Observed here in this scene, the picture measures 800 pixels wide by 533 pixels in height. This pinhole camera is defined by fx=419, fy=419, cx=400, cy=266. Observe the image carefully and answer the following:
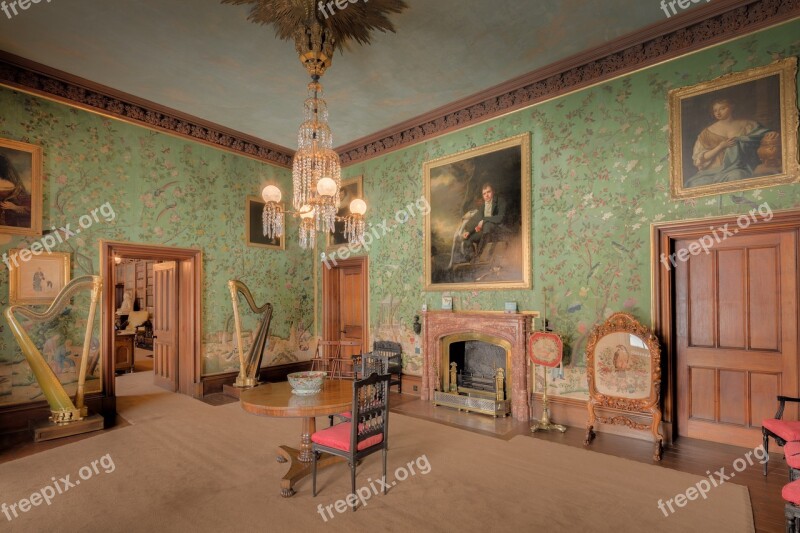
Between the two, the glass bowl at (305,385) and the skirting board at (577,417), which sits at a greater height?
the glass bowl at (305,385)

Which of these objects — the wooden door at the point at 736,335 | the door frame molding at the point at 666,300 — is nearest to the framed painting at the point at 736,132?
the door frame molding at the point at 666,300

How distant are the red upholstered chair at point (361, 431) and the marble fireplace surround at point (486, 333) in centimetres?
240

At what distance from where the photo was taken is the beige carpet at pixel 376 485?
2859 millimetres

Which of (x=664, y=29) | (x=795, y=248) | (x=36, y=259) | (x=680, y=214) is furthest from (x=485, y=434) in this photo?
(x=36, y=259)

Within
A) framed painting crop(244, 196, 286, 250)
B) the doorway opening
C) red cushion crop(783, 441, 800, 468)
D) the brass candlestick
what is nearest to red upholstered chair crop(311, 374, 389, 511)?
the brass candlestick

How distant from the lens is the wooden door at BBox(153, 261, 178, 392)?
22.2ft

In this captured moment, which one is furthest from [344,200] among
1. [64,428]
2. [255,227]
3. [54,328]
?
[64,428]

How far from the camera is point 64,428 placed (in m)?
4.70

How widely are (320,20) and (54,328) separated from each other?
4.77 metres

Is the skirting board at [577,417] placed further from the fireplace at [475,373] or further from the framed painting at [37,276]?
the framed painting at [37,276]

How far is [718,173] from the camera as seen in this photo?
13.4ft

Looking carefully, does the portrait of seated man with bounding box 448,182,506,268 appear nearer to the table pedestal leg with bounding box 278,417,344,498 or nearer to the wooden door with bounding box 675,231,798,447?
the wooden door with bounding box 675,231,798,447

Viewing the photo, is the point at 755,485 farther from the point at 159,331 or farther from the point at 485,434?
the point at 159,331

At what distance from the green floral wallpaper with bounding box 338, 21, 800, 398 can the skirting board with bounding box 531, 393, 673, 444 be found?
12 cm
